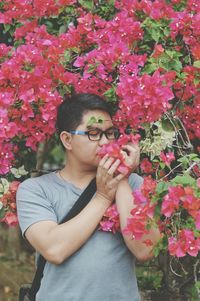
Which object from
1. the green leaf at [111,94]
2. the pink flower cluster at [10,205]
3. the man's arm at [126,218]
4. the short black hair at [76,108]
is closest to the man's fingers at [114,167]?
the man's arm at [126,218]

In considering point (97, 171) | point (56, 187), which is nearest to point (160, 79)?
point (97, 171)

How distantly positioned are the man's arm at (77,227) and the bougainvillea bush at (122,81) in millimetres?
70

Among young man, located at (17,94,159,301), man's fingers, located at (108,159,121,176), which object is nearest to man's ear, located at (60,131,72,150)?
young man, located at (17,94,159,301)

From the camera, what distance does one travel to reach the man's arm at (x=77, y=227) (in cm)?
285

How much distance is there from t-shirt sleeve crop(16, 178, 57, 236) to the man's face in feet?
0.80

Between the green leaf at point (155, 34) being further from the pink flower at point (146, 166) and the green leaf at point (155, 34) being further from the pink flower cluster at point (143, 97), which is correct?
the pink flower at point (146, 166)

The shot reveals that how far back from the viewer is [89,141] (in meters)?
3.04

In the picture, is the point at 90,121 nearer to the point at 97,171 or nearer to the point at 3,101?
the point at 97,171

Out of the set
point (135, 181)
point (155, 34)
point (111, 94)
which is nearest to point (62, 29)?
point (155, 34)

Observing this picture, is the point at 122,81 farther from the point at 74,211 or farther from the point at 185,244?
the point at 185,244

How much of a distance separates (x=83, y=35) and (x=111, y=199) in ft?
3.43

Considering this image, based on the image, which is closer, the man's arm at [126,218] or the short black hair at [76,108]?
the man's arm at [126,218]

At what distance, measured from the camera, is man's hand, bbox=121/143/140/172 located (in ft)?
9.51

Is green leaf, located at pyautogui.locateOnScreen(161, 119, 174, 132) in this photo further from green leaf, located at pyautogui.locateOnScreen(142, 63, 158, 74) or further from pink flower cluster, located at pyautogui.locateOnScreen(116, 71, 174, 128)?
green leaf, located at pyautogui.locateOnScreen(142, 63, 158, 74)
